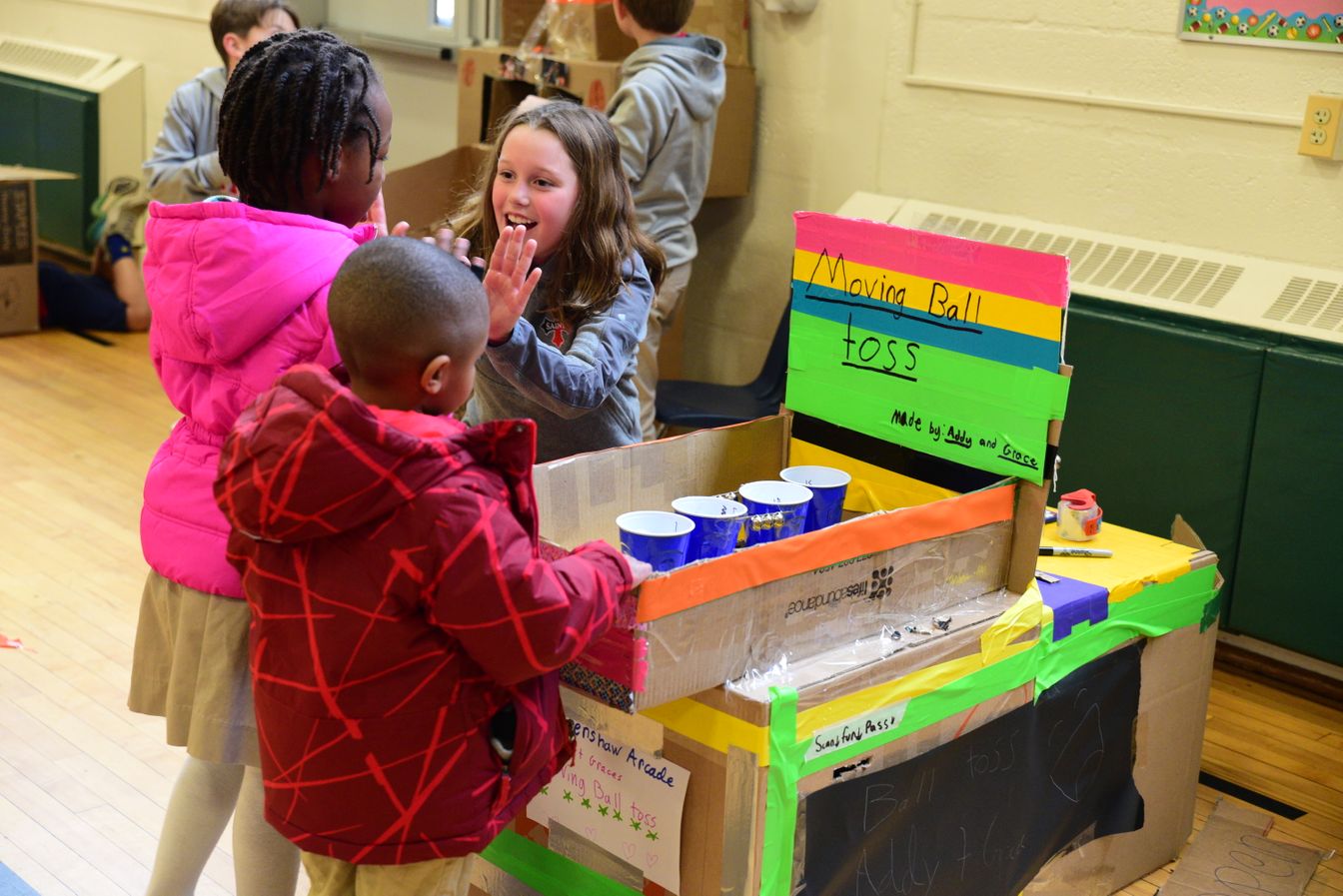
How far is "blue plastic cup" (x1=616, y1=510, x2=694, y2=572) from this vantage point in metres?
1.64

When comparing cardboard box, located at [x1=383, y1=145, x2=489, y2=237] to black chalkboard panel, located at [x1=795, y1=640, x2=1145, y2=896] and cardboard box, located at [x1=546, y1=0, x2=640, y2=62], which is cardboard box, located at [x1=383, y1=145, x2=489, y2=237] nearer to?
cardboard box, located at [x1=546, y1=0, x2=640, y2=62]

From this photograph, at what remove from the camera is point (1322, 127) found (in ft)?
10.2

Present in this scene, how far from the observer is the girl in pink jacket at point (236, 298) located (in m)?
1.56

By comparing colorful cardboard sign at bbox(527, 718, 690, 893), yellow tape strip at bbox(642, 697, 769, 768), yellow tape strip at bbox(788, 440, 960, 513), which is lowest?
colorful cardboard sign at bbox(527, 718, 690, 893)

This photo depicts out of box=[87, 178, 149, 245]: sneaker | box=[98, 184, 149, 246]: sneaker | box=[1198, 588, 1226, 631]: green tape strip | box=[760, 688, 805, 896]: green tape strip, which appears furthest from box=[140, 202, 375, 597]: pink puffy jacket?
box=[87, 178, 149, 245]: sneaker

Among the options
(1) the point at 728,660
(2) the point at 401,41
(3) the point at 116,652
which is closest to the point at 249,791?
(1) the point at 728,660

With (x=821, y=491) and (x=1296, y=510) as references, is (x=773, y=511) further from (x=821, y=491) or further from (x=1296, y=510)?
(x=1296, y=510)

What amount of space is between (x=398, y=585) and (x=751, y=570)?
1.40ft

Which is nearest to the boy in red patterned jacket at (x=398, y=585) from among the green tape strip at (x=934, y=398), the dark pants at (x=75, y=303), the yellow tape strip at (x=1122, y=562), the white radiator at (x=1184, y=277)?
the green tape strip at (x=934, y=398)

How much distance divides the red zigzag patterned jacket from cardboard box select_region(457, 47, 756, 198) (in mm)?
2835

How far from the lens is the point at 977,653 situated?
1834 mm

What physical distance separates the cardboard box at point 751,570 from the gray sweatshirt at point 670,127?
1.70 metres

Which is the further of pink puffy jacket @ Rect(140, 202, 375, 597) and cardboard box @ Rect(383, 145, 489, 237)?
cardboard box @ Rect(383, 145, 489, 237)

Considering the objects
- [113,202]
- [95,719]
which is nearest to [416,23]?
[113,202]
